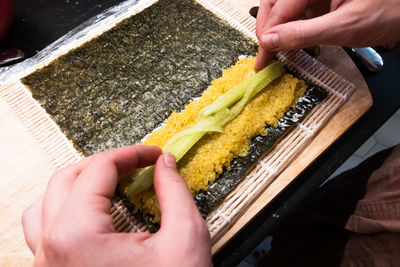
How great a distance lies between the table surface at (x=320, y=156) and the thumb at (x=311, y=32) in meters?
0.70

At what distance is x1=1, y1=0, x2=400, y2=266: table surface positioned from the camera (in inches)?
71.4

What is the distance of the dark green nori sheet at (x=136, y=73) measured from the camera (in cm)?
200

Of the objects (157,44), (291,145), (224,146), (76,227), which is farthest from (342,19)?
(76,227)

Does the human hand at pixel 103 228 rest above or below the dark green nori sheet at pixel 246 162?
above

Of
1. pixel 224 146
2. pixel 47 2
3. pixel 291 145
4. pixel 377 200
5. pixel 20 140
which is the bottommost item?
pixel 377 200

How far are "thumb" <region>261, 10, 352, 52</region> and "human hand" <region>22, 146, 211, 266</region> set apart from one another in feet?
3.17

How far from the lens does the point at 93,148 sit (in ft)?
6.27

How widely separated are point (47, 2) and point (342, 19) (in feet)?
7.80

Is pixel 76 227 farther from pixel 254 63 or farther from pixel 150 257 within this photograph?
pixel 254 63

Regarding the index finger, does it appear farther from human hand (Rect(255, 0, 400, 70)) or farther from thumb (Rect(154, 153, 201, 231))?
human hand (Rect(255, 0, 400, 70))

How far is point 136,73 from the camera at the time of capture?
2195 millimetres

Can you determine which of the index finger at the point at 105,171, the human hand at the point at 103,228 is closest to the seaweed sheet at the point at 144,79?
the index finger at the point at 105,171

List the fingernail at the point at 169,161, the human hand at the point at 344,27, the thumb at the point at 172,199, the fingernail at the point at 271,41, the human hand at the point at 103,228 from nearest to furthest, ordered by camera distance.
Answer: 1. the human hand at the point at 103,228
2. the thumb at the point at 172,199
3. the fingernail at the point at 169,161
4. the human hand at the point at 344,27
5. the fingernail at the point at 271,41

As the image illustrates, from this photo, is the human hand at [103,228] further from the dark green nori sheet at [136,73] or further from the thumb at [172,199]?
the dark green nori sheet at [136,73]
